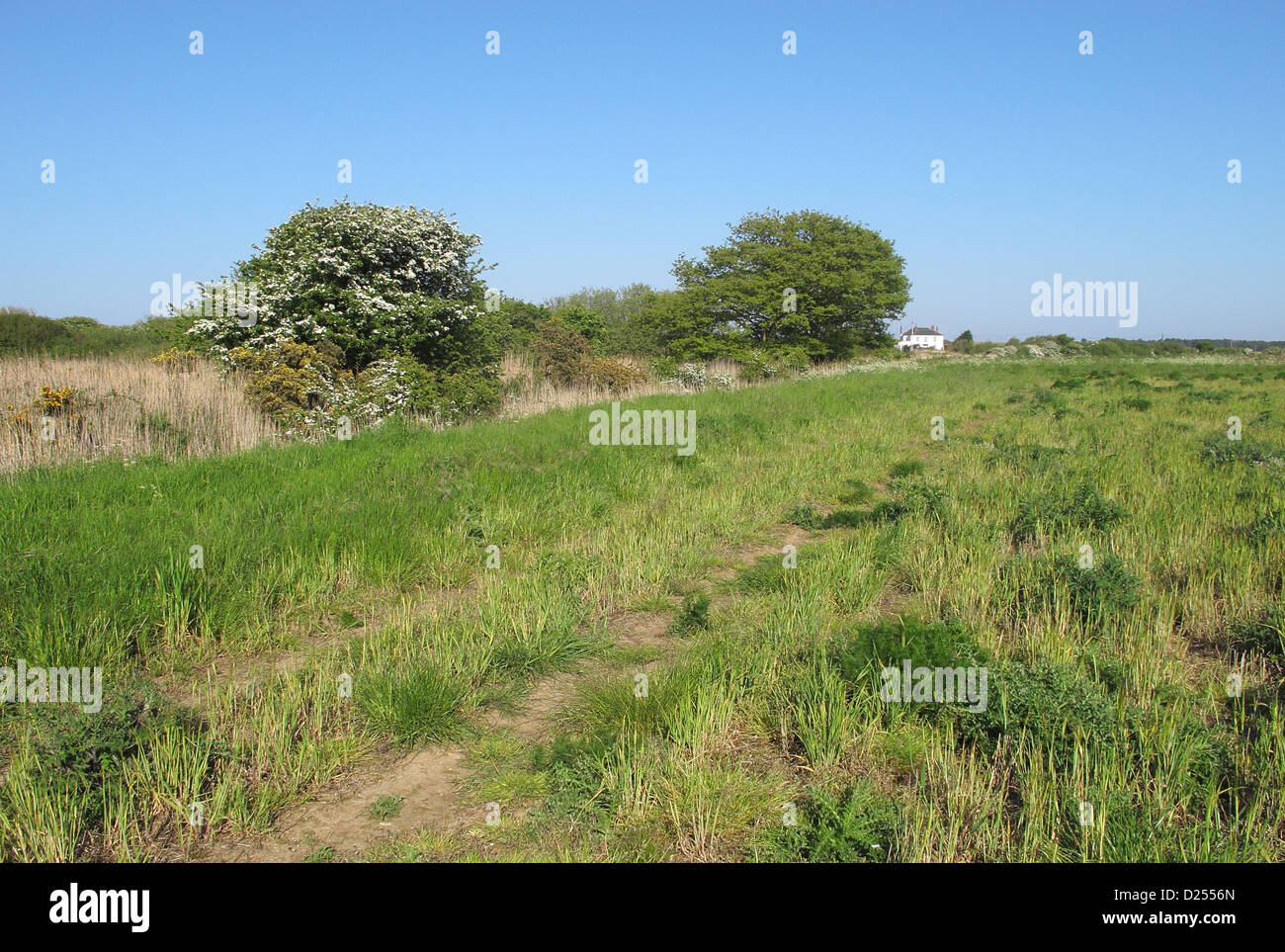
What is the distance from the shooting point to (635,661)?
4.92 meters

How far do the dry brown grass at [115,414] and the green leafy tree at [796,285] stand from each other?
3665 cm

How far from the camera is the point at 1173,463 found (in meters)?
10.6

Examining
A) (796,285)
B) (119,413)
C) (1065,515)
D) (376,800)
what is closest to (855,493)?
(1065,515)

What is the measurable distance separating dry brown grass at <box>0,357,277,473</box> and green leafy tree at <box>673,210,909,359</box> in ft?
120

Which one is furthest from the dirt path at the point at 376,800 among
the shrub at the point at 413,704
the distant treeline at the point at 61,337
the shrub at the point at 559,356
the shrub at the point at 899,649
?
the shrub at the point at 559,356

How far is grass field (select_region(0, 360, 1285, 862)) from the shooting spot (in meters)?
3.08

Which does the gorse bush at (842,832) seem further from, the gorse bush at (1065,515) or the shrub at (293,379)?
the shrub at (293,379)

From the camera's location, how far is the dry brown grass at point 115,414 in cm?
951

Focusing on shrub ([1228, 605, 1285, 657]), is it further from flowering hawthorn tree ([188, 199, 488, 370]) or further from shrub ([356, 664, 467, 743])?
flowering hawthorn tree ([188, 199, 488, 370])

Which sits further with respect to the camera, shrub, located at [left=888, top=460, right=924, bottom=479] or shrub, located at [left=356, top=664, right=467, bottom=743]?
shrub, located at [left=888, top=460, right=924, bottom=479]

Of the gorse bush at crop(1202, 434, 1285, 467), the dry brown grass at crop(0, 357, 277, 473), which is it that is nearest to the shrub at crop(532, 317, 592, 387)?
the dry brown grass at crop(0, 357, 277, 473)

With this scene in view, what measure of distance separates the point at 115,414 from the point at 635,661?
944cm

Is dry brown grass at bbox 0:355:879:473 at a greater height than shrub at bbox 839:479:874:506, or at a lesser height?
greater
